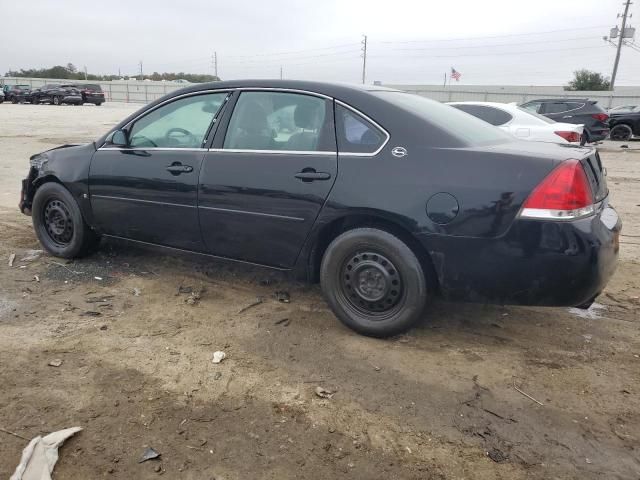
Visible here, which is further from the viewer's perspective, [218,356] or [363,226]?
[363,226]

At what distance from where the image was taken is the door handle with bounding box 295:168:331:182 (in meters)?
3.35

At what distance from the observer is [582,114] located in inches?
635

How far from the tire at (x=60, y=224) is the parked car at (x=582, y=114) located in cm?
1441

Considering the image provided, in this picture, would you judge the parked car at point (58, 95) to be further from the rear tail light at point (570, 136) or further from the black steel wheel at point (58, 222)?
the black steel wheel at point (58, 222)

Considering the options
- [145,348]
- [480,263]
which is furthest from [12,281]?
[480,263]

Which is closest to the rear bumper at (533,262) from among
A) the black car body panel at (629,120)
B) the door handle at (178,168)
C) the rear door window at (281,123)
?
the rear door window at (281,123)

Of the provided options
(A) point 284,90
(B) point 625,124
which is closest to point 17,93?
(B) point 625,124

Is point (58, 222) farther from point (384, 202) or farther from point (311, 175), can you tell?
point (384, 202)

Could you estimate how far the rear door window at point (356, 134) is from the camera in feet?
10.8

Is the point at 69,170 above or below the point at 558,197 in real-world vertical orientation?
below

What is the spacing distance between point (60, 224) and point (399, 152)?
331cm

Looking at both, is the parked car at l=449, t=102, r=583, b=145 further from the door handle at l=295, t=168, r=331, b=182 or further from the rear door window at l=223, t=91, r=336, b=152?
the door handle at l=295, t=168, r=331, b=182

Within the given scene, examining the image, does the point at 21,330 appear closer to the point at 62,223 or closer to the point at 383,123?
the point at 62,223

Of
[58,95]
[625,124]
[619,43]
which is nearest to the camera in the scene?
[625,124]
